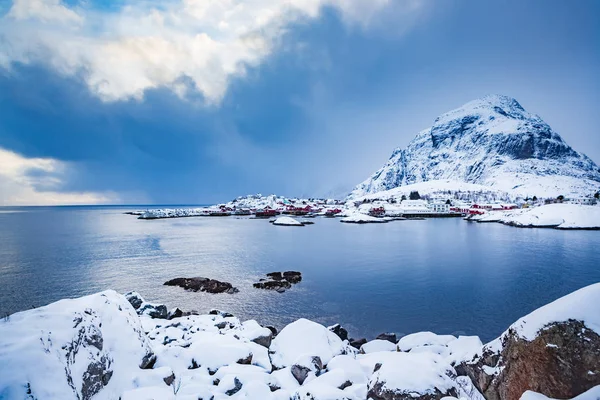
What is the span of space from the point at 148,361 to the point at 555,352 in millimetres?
7792

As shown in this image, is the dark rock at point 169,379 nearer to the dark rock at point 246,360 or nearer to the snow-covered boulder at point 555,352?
the dark rock at point 246,360

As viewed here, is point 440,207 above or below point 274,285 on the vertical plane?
above

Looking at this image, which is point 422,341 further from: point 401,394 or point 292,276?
point 292,276

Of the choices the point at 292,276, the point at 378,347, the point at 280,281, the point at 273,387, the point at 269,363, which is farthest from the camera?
the point at 292,276

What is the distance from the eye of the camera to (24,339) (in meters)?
4.59

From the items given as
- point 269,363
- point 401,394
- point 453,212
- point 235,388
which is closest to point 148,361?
point 235,388

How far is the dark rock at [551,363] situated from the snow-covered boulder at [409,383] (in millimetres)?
932

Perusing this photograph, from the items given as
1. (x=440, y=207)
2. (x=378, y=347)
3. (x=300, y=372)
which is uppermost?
(x=440, y=207)

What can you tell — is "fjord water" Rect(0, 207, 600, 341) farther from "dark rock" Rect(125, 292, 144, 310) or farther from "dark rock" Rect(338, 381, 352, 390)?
"dark rock" Rect(338, 381, 352, 390)

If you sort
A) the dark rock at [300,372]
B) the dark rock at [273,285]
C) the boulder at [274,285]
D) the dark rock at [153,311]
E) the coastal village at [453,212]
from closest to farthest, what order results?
the dark rock at [300,372] → the dark rock at [153,311] → the boulder at [274,285] → the dark rock at [273,285] → the coastal village at [453,212]

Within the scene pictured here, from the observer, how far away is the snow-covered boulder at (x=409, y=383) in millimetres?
5289

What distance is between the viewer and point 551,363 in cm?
457

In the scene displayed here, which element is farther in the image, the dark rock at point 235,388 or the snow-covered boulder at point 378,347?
the snow-covered boulder at point 378,347

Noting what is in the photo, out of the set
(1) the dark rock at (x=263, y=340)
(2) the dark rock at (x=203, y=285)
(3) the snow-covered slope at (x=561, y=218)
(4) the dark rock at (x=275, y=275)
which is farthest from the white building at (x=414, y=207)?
(1) the dark rock at (x=263, y=340)
